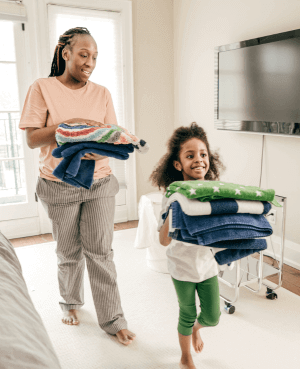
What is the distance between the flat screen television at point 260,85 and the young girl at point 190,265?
1.05 m

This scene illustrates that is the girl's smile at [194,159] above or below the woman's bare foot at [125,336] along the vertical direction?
above

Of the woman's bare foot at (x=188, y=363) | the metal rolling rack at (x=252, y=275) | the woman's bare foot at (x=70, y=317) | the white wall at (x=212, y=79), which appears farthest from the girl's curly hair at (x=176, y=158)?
the white wall at (x=212, y=79)

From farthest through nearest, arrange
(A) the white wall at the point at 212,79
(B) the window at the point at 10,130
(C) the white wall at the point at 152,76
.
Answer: (C) the white wall at the point at 152,76 < (B) the window at the point at 10,130 < (A) the white wall at the point at 212,79

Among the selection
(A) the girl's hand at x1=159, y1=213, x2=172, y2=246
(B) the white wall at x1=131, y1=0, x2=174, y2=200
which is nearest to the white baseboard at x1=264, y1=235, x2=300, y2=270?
(A) the girl's hand at x1=159, y1=213, x2=172, y2=246

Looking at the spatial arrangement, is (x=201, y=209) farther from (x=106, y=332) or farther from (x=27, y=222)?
(x=27, y=222)

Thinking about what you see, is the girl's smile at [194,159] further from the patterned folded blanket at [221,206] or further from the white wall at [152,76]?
the white wall at [152,76]

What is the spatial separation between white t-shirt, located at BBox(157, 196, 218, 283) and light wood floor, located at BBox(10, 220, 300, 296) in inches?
40.9

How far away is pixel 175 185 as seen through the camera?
1.10 metres

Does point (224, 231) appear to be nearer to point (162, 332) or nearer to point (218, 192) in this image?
point (218, 192)

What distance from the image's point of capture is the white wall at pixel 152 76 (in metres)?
3.21

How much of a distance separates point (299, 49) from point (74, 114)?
1.42m

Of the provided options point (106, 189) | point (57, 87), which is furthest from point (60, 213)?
point (57, 87)

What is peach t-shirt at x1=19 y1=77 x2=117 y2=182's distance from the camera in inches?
55.2

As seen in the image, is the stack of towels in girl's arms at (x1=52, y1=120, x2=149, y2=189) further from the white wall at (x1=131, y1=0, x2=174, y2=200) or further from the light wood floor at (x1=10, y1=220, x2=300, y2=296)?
the white wall at (x1=131, y1=0, x2=174, y2=200)
